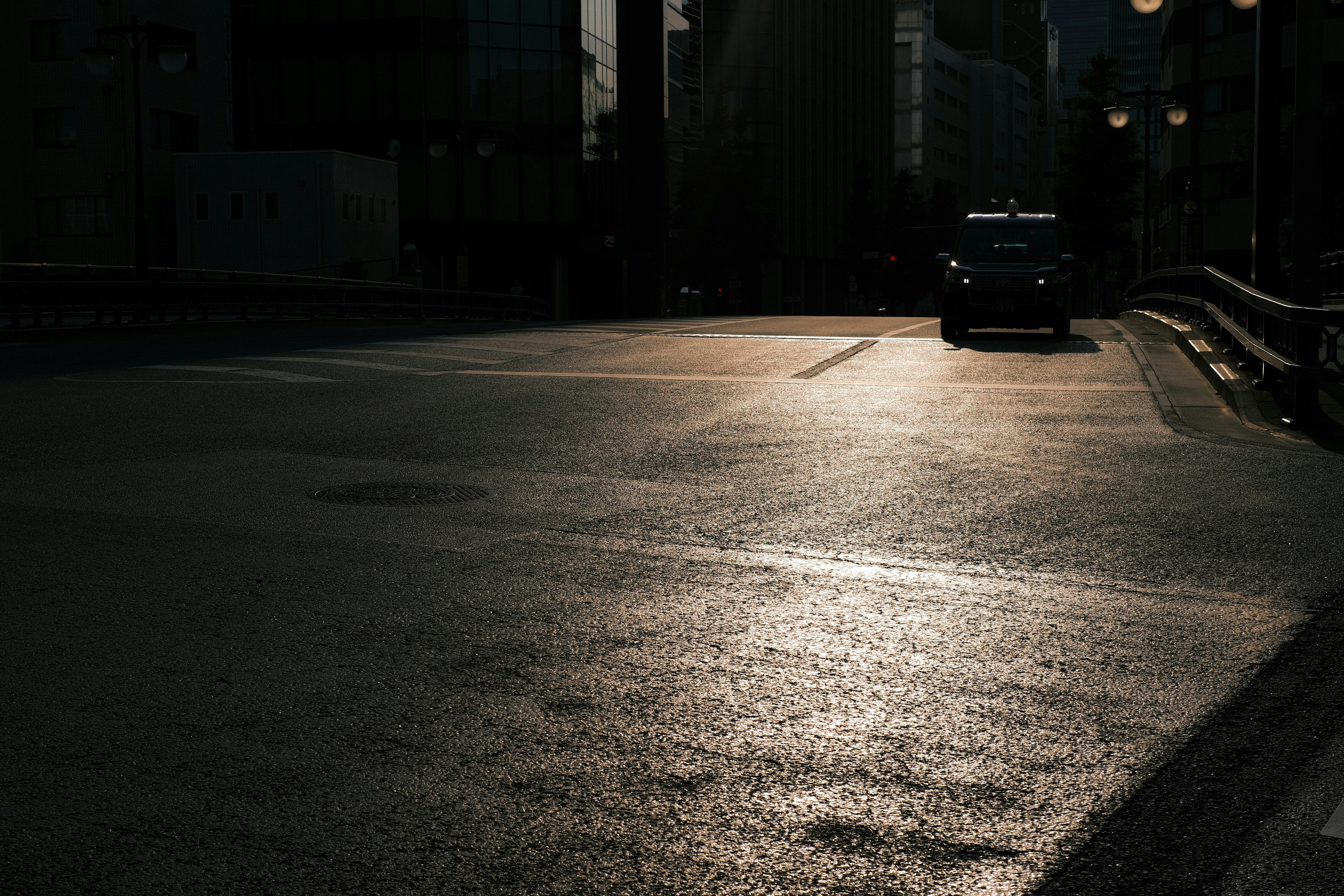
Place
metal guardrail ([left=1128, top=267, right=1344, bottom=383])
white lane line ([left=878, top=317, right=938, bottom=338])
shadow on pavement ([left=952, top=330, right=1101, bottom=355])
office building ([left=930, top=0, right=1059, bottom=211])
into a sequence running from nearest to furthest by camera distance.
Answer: metal guardrail ([left=1128, top=267, right=1344, bottom=383])
shadow on pavement ([left=952, top=330, right=1101, bottom=355])
white lane line ([left=878, top=317, right=938, bottom=338])
office building ([left=930, top=0, right=1059, bottom=211])

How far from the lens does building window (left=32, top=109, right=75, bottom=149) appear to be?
5691 centimetres

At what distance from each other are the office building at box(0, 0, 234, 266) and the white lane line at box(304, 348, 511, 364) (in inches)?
1419

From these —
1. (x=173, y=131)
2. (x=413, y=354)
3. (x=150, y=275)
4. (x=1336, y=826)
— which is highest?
(x=173, y=131)

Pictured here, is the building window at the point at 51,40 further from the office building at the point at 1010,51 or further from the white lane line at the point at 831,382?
the office building at the point at 1010,51

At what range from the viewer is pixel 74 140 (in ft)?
187

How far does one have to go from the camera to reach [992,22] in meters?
183

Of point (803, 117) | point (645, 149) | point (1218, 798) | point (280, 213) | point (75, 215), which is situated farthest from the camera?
point (803, 117)

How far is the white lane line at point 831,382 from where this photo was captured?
52.6 feet

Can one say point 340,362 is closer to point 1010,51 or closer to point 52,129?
point 52,129

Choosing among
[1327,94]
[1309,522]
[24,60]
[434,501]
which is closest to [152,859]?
[434,501]

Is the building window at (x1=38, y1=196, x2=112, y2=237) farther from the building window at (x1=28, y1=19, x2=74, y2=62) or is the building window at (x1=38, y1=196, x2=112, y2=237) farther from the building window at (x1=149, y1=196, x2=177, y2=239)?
the building window at (x1=28, y1=19, x2=74, y2=62)

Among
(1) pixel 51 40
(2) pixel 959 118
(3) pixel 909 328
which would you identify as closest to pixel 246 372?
(3) pixel 909 328

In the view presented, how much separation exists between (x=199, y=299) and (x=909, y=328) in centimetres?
1590

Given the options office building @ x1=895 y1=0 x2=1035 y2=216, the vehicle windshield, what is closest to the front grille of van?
the vehicle windshield
